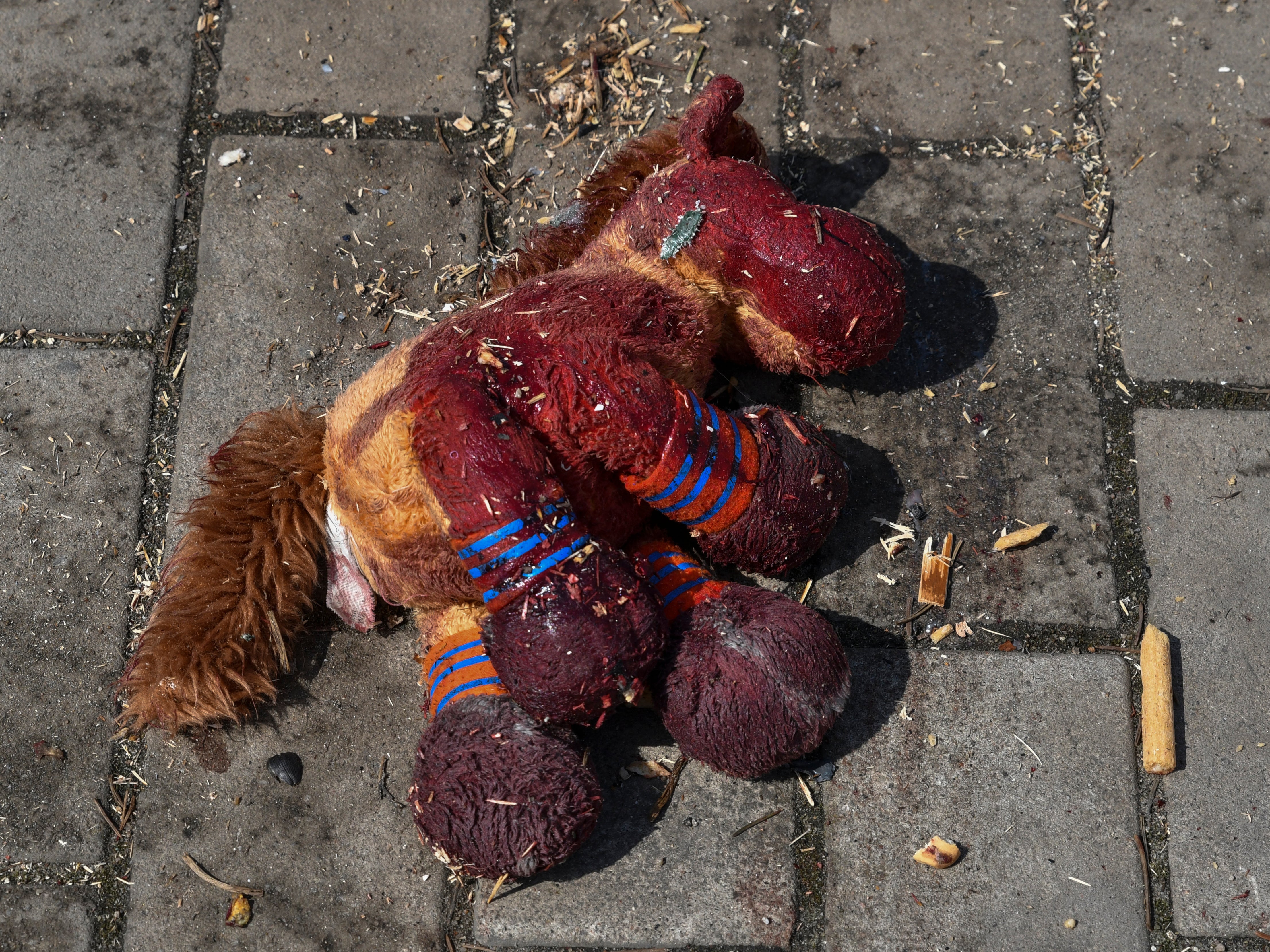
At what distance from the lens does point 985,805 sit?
208 centimetres

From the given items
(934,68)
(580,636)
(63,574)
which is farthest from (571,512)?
(934,68)

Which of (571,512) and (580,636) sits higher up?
(571,512)

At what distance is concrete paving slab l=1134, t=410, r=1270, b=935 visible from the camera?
2.06 meters

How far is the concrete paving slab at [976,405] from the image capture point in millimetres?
2215

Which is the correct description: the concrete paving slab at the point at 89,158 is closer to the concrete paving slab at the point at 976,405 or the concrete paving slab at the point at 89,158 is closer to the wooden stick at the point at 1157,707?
the concrete paving slab at the point at 976,405

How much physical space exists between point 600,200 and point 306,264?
75 cm

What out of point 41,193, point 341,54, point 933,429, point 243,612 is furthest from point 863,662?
point 41,193

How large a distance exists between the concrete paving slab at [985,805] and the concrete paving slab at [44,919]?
1.53 m

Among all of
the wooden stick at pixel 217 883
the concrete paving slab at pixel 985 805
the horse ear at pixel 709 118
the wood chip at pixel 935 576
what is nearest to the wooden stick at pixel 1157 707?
the concrete paving slab at pixel 985 805

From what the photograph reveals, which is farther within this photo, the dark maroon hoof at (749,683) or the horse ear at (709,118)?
the horse ear at (709,118)

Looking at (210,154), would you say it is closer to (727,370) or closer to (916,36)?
(727,370)

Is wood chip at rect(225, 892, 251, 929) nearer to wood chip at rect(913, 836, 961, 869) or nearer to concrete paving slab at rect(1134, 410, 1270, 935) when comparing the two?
wood chip at rect(913, 836, 961, 869)

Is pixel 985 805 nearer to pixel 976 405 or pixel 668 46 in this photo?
pixel 976 405

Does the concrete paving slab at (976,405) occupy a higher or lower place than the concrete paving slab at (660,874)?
higher
